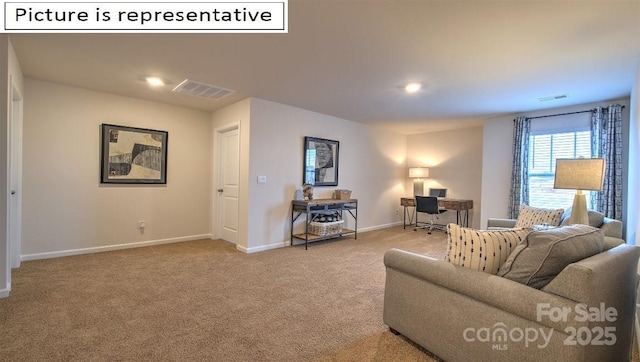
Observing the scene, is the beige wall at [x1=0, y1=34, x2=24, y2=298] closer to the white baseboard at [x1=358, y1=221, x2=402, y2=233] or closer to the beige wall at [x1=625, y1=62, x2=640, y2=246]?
the white baseboard at [x1=358, y1=221, x2=402, y2=233]

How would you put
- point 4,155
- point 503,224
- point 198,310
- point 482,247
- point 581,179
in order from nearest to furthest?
point 482,247 < point 198,310 < point 4,155 < point 581,179 < point 503,224

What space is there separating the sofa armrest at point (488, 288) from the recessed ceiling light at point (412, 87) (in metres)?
2.45

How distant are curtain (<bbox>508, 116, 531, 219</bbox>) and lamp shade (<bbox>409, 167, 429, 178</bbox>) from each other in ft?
6.18

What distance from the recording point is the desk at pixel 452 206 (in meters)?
5.88

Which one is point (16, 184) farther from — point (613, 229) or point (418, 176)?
point (418, 176)

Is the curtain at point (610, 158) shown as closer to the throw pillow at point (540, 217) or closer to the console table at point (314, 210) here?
the throw pillow at point (540, 217)

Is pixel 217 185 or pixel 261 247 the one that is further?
pixel 217 185

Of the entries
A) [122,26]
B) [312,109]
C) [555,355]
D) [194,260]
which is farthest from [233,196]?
[555,355]

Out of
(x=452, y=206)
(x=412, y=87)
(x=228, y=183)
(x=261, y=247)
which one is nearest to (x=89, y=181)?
(x=228, y=183)

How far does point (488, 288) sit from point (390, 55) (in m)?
2.19

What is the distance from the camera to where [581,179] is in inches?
106

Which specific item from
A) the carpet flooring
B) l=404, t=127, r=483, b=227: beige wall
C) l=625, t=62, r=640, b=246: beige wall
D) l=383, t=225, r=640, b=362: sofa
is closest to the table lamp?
l=404, t=127, r=483, b=227: beige wall

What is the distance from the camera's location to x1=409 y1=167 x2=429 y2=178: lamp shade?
21.8 feet

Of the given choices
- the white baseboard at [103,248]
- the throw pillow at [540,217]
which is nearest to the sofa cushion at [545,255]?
the throw pillow at [540,217]
